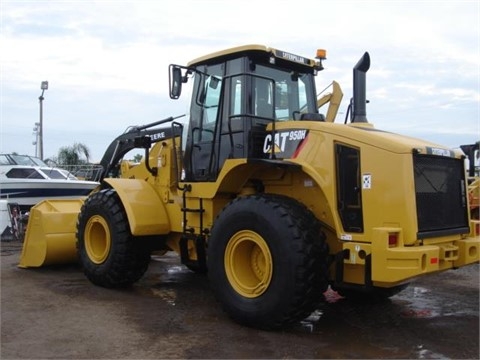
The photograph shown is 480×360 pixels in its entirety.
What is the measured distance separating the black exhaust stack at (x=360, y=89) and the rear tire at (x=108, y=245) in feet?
10.2

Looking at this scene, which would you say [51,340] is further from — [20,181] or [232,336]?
[20,181]

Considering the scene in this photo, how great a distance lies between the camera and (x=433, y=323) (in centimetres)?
572

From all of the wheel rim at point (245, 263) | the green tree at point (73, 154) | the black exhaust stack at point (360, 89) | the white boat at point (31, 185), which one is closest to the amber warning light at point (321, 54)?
the black exhaust stack at point (360, 89)

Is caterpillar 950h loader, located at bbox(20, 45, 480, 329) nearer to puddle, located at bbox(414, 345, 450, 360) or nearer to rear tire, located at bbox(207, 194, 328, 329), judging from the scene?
rear tire, located at bbox(207, 194, 328, 329)

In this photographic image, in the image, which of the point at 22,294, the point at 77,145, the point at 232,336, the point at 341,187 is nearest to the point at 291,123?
the point at 341,187

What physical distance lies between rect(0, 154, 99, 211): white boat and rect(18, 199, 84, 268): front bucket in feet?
18.1

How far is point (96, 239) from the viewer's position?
751 centimetres

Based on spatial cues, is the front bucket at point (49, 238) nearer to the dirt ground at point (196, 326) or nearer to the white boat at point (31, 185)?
the dirt ground at point (196, 326)

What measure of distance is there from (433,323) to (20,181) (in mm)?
11786

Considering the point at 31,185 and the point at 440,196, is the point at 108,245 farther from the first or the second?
the point at 31,185

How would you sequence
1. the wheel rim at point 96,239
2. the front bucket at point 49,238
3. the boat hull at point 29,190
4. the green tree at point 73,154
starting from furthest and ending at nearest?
the green tree at point 73,154 < the boat hull at point 29,190 < the front bucket at point 49,238 < the wheel rim at point 96,239

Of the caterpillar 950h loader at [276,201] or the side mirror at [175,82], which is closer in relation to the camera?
the caterpillar 950h loader at [276,201]

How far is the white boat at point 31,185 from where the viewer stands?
14391 mm

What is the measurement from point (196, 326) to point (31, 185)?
1022 cm
